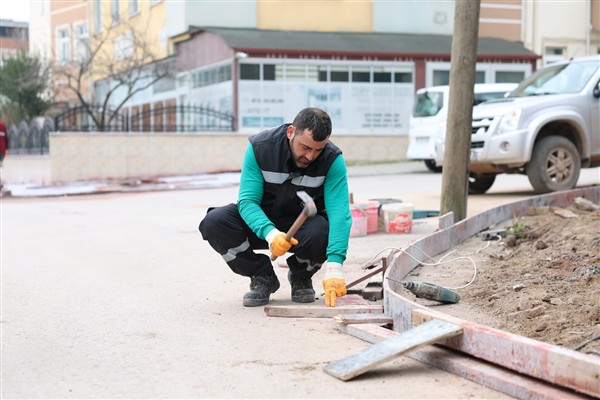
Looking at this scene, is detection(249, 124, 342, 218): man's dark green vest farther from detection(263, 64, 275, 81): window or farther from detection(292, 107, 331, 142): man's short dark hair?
detection(263, 64, 275, 81): window

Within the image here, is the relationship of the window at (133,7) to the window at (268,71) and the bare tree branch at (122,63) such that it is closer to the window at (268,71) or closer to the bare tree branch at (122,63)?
the bare tree branch at (122,63)

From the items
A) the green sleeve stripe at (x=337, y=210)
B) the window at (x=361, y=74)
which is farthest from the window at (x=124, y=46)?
the green sleeve stripe at (x=337, y=210)

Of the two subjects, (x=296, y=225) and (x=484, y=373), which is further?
(x=296, y=225)

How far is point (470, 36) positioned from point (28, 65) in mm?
30552

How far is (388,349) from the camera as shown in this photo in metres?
4.84

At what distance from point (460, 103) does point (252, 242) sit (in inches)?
172

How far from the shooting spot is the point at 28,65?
37875 millimetres

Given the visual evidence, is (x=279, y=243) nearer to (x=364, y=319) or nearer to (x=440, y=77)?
(x=364, y=319)

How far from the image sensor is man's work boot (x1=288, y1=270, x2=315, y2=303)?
22.2 feet

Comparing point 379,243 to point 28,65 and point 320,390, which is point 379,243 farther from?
point 28,65

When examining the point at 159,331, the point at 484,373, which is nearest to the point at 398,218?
the point at 159,331

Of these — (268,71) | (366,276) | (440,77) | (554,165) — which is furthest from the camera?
(440,77)

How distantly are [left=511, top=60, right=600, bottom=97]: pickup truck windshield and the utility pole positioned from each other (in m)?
5.16

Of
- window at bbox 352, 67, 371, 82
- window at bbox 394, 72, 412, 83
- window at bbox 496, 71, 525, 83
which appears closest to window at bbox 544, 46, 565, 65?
window at bbox 496, 71, 525, 83
